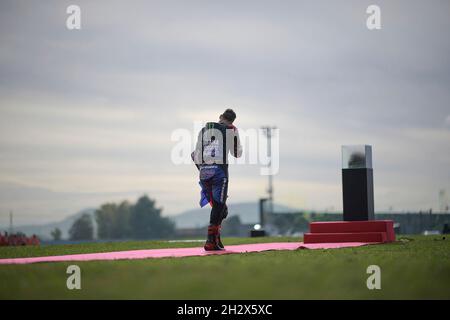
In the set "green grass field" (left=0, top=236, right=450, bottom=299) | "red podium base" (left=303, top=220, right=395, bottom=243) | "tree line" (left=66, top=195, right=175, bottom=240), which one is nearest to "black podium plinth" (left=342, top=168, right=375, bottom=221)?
"red podium base" (left=303, top=220, right=395, bottom=243)

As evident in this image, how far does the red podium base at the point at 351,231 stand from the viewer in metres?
15.7

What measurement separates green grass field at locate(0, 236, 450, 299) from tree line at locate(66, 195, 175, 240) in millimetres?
178231

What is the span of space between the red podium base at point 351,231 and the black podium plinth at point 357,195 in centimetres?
53

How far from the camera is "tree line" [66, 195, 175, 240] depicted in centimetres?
18712

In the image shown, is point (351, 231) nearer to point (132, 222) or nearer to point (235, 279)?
point (235, 279)

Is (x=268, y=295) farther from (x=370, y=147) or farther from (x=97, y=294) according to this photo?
(x=370, y=147)

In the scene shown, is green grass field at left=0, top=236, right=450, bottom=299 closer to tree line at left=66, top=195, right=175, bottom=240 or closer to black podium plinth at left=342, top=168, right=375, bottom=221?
black podium plinth at left=342, top=168, right=375, bottom=221

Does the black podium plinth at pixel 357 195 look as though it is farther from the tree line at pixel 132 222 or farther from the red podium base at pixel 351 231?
the tree line at pixel 132 222

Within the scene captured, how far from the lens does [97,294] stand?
22.2 feet

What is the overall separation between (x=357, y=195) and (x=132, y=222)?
175 meters

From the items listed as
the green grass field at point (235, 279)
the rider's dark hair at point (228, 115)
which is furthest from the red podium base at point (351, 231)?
the green grass field at point (235, 279)
